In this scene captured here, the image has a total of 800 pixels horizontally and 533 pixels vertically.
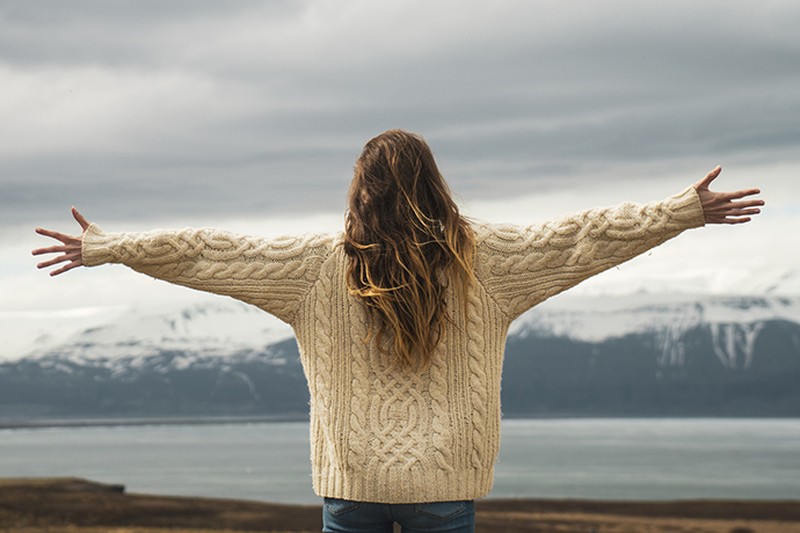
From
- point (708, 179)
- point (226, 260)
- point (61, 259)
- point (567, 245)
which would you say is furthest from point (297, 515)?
point (567, 245)

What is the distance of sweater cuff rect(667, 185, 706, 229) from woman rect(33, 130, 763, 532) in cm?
33

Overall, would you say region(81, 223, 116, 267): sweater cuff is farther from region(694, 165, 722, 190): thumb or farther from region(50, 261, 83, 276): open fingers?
region(694, 165, 722, 190): thumb

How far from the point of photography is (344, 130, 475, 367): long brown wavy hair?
5617mm

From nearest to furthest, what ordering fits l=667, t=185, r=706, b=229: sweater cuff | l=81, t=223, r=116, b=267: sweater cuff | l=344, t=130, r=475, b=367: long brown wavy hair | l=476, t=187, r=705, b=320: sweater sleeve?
1. l=344, t=130, r=475, b=367: long brown wavy hair
2. l=476, t=187, r=705, b=320: sweater sleeve
3. l=667, t=185, r=706, b=229: sweater cuff
4. l=81, t=223, r=116, b=267: sweater cuff

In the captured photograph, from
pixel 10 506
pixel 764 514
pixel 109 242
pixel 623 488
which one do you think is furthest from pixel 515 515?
pixel 623 488

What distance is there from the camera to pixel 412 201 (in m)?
5.68

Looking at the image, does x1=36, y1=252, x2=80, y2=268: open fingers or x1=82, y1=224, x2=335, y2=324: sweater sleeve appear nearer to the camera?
x1=82, y1=224, x2=335, y2=324: sweater sleeve

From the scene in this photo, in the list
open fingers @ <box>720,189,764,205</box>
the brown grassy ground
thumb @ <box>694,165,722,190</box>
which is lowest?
the brown grassy ground

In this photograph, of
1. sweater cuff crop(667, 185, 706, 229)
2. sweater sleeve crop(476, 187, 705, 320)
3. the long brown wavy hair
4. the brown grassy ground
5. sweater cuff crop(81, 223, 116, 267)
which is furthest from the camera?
the brown grassy ground

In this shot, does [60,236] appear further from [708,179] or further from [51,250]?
[708,179]

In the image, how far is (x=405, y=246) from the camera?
5.64 m

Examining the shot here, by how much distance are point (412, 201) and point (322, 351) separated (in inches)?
34.7

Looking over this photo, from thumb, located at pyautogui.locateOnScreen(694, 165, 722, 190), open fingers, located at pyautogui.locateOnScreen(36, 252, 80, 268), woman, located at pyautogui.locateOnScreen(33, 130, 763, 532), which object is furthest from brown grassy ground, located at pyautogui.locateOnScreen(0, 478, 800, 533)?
thumb, located at pyautogui.locateOnScreen(694, 165, 722, 190)

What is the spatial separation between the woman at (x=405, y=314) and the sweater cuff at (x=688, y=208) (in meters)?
0.33
